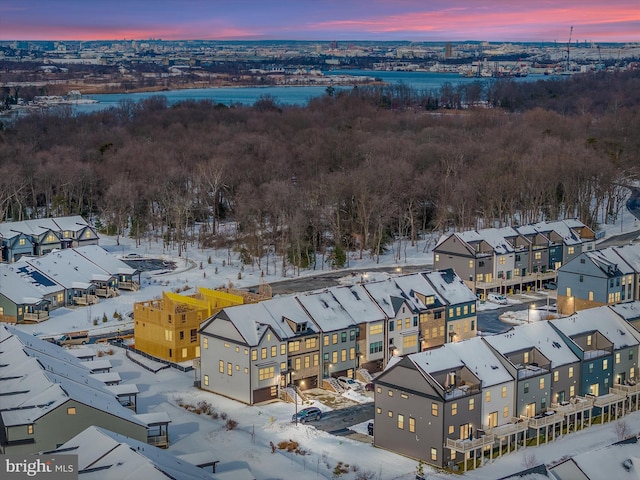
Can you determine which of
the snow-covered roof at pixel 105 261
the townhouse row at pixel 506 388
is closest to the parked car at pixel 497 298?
the townhouse row at pixel 506 388

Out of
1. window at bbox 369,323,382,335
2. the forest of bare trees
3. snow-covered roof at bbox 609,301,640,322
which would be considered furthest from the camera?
the forest of bare trees

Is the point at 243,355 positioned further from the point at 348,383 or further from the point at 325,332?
A: the point at 348,383

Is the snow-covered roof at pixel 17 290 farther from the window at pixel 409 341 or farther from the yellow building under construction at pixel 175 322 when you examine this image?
the window at pixel 409 341

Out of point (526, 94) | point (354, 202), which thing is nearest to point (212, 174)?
point (354, 202)

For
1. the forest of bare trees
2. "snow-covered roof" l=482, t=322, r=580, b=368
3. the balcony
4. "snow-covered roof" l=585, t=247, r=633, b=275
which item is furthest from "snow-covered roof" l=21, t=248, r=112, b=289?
"snow-covered roof" l=482, t=322, r=580, b=368

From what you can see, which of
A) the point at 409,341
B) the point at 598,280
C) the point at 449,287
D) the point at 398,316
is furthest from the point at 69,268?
the point at 598,280

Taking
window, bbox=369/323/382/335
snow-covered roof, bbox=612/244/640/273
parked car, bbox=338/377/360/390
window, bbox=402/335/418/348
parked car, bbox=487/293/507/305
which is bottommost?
parked car, bbox=487/293/507/305

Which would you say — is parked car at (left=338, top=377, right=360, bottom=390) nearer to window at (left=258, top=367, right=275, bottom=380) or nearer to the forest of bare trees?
window at (left=258, top=367, right=275, bottom=380)
